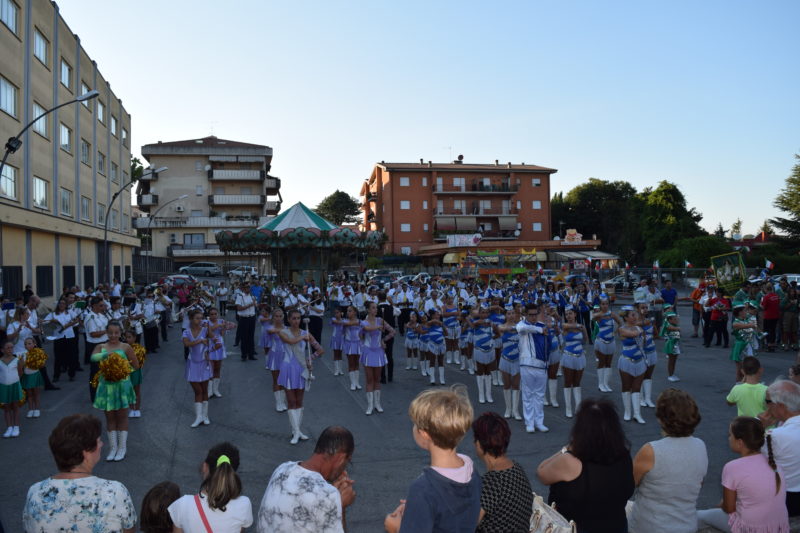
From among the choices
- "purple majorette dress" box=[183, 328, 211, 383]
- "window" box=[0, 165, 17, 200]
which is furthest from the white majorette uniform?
"window" box=[0, 165, 17, 200]

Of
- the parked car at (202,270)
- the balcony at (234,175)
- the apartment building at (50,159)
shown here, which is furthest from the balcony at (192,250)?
the apartment building at (50,159)

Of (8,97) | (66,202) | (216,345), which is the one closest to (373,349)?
(216,345)

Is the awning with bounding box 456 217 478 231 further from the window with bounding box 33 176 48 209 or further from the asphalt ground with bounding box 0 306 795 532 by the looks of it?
the asphalt ground with bounding box 0 306 795 532

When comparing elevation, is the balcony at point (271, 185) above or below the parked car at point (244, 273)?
above

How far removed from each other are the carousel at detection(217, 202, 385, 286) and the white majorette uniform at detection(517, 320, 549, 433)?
18528 mm

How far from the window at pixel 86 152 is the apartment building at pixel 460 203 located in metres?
32.9

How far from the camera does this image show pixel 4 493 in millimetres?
6703

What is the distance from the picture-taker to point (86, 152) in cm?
3269

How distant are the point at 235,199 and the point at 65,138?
32.1 metres

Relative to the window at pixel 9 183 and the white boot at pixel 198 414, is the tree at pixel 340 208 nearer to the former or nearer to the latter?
the window at pixel 9 183

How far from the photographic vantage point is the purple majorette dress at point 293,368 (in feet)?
28.1

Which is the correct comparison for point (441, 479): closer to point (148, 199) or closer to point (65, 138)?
point (65, 138)

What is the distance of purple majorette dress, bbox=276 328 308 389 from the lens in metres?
8.56

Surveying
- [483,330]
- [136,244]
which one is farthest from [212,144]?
[483,330]
